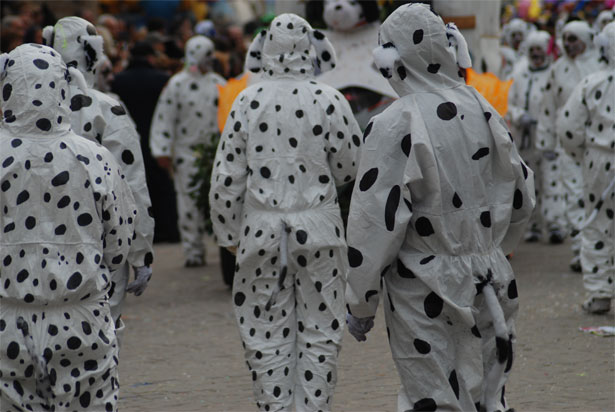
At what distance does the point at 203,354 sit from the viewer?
28.2 feet

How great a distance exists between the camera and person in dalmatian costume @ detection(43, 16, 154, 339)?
20.6 ft

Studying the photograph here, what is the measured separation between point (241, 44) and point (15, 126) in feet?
49.7

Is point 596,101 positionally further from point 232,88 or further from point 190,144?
point 190,144

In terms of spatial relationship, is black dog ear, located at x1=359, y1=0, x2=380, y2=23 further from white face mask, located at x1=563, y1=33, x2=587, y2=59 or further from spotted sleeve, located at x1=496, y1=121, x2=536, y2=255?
spotted sleeve, located at x1=496, y1=121, x2=536, y2=255

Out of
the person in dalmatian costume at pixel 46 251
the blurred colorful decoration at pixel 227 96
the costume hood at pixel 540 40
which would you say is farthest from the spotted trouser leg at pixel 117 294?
the costume hood at pixel 540 40

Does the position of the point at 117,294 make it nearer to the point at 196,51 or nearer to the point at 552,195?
the point at 196,51

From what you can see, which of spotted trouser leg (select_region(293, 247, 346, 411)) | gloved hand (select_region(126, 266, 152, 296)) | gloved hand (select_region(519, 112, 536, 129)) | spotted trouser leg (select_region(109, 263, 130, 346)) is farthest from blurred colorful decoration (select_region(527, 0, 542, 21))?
gloved hand (select_region(126, 266, 152, 296))

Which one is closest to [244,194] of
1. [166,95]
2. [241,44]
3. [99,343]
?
[99,343]

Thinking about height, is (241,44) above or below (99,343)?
below

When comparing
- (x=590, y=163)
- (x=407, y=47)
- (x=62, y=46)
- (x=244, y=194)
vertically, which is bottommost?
(x=590, y=163)

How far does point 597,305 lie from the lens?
30.8 feet

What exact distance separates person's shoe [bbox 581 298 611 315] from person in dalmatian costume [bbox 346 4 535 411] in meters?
4.97

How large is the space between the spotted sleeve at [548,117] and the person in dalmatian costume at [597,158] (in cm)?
289

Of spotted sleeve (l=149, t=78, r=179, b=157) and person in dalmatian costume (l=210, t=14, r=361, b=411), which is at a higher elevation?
person in dalmatian costume (l=210, t=14, r=361, b=411)
